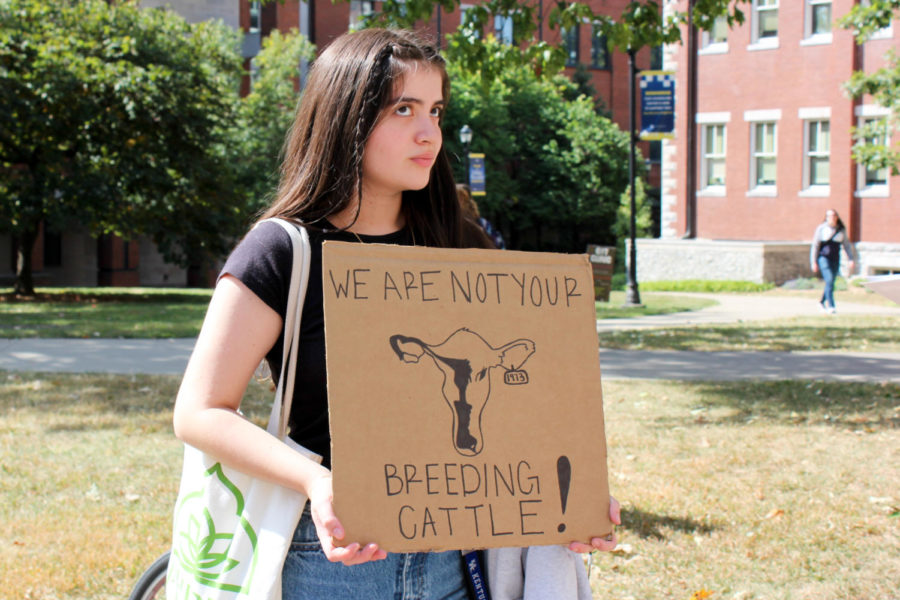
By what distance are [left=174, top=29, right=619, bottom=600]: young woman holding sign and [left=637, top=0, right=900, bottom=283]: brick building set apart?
84.6ft

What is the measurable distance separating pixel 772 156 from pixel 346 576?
28.2 meters

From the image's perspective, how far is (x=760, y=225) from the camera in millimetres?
28688

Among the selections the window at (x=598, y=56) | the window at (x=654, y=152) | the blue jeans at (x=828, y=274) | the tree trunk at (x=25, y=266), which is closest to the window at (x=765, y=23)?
the blue jeans at (x=828, y=274)

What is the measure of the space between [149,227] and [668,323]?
1217cm

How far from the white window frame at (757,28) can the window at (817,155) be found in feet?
8.31

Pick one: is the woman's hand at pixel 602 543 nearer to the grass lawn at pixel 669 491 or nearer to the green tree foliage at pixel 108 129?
the grass lawn at pixel 669 491

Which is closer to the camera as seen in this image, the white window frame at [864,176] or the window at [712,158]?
the white window frame at [864,176]

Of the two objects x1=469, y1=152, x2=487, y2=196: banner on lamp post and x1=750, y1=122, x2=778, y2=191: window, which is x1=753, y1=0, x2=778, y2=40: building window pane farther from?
x1=469, y1=152, x2=487, y2=196: banner on lamp post

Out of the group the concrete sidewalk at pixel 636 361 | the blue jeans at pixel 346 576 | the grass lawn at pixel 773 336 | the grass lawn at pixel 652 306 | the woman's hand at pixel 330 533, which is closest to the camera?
the woman's hand at pixel 330 533

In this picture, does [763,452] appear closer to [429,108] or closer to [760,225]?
[429,108]

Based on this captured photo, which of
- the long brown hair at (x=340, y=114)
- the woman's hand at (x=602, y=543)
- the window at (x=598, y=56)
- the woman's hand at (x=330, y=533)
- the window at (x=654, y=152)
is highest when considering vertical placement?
the window at (x=598, y=56)

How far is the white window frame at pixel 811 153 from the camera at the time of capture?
88.7 ft

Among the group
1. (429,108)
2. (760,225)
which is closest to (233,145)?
(760,225)

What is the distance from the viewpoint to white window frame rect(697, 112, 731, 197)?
29.4 metres
